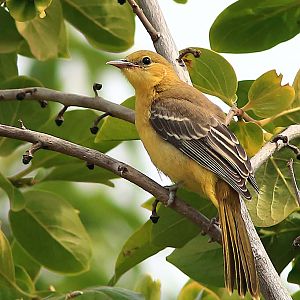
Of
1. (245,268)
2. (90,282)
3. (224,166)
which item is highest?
(224,166)

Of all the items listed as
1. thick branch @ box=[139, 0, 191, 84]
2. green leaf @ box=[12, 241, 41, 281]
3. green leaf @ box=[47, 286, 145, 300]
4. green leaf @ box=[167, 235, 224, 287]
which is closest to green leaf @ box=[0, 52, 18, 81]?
green leaf @ box=[12, 241, 41, 281]

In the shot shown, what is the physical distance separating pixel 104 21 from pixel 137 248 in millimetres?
1221

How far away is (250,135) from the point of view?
13.5 feet

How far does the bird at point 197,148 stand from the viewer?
3.91 m

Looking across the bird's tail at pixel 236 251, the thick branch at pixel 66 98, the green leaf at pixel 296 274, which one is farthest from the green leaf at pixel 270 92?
the green leaf at pixel 296 274

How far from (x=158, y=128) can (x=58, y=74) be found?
1793mm

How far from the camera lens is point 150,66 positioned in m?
5.27

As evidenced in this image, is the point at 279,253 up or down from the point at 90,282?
→ up

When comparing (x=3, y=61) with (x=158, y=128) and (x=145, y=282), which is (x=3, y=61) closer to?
(x=158, y=128)

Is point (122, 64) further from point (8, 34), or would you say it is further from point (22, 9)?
point (22, 9)

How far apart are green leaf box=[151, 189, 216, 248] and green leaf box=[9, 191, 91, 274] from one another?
0.58m

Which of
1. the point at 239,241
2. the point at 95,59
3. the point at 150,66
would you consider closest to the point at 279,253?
the point at 239,241

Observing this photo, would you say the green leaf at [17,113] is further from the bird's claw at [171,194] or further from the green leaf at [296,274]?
the green leaf at [296,274]

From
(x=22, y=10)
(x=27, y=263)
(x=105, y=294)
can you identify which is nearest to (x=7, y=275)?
(x=105, y=294)
